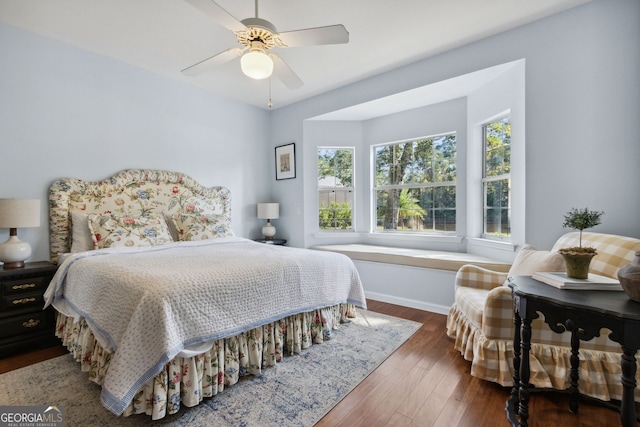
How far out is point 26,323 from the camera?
2326 millimetres

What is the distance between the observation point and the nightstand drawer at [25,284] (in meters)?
2.25

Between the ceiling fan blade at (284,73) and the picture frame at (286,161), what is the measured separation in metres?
1.92

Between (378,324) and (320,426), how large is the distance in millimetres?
1443

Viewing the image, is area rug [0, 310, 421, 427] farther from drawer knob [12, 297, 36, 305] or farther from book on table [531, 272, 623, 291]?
book on table [531, 272, 623, 291]

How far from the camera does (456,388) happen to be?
→ 1.83m

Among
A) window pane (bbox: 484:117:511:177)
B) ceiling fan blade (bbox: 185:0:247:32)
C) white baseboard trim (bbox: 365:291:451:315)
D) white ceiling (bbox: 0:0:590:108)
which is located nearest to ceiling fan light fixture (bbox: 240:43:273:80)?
ceiling fan blade (bbox: 185:0:247:32)

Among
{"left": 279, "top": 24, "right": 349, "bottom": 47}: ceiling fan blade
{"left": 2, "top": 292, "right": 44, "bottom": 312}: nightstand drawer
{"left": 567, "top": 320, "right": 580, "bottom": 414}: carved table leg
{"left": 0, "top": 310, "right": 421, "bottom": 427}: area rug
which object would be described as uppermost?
{"left": 279, "top": 24, "right": 349, "bottom": 47}: ceiling fan blade

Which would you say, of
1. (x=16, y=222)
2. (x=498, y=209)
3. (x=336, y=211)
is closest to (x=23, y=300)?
(x=16, y=222)

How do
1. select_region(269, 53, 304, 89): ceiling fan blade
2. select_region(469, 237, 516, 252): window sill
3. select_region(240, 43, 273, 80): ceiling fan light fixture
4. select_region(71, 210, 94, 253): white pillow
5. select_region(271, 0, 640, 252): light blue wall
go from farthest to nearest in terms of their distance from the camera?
select_region(469, 237, 516, 252): window sill
select_region(71, 210, 94, 253): white pillow
select_region(269, 53, 304, 89): ceiling fan blade
select_region(271, 0, 640, 252): light blue wall
select_region(240, 43, 273, 80): ceiling fan light fixture

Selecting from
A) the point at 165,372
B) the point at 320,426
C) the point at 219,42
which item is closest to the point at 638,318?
the point at 320,426

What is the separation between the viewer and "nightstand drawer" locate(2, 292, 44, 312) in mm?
2250

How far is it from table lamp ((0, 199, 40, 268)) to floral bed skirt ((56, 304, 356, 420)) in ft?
1.87

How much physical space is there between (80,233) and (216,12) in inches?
91.6

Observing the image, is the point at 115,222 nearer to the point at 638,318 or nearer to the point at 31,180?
the point at 31,180
